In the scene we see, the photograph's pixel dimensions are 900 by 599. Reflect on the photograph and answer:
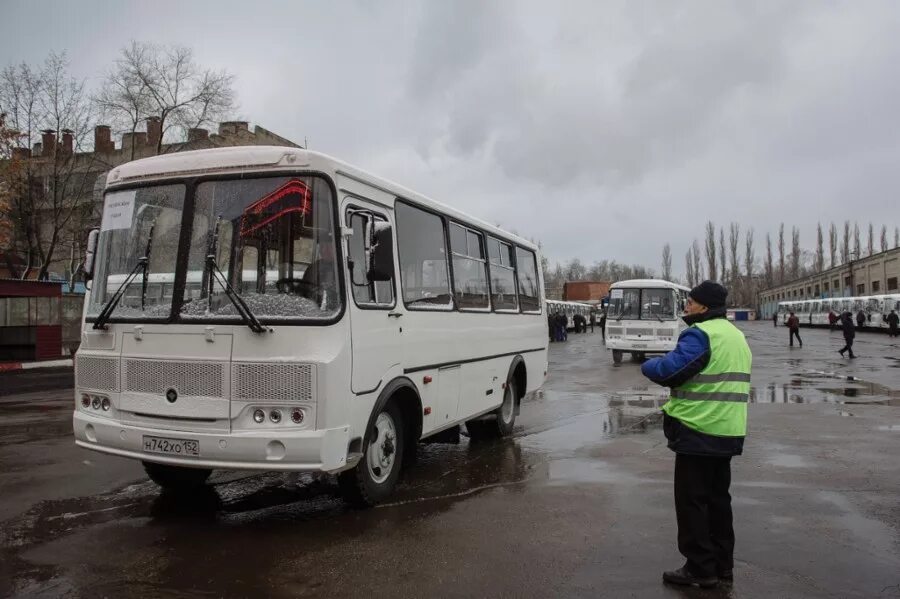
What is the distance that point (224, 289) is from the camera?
543 centimetres

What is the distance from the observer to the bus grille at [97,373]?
5723 millimetres

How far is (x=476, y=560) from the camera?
4.88 m

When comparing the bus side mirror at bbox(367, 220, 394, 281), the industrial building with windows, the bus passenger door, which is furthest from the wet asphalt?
the industrial building with windows

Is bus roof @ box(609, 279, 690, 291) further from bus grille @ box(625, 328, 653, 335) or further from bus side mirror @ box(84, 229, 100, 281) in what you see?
bus side mirror @ box(84, 229, 100, 281)

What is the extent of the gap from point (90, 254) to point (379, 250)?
2662 mm

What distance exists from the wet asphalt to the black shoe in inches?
3.6

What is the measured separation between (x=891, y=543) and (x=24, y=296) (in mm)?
26868

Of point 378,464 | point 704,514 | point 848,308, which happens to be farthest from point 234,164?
point 848,308

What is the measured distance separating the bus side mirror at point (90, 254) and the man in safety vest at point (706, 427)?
15.7ft

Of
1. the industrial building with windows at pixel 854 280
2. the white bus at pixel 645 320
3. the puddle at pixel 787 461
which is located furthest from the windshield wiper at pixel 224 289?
the industrial building with windows at pixel 854 280

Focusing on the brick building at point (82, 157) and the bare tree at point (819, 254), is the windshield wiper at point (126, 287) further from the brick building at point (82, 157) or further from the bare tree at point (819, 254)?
the bare tree at point (819, 254)

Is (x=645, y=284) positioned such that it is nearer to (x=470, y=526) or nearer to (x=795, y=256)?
(x=470, y=526)

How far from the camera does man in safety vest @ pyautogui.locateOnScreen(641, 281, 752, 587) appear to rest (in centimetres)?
439

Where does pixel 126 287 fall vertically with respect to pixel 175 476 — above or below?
above
